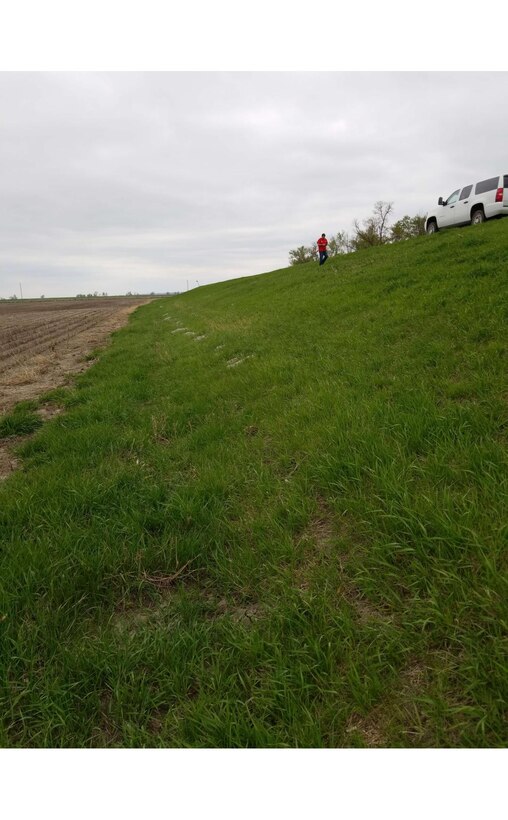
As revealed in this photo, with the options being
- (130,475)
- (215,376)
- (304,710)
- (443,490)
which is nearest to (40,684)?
(304,710)

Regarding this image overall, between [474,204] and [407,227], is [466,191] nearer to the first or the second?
[474,204]

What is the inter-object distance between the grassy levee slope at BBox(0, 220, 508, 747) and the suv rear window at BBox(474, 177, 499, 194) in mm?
12314

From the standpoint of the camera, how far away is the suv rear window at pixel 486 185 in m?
13.9

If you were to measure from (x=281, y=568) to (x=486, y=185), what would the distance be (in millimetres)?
17292

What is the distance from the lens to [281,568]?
246cm

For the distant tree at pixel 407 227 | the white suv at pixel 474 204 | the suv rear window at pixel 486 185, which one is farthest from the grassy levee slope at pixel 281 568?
the distant tree at pixel 407 227

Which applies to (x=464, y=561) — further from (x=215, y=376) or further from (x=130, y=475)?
(x=215, y=376)

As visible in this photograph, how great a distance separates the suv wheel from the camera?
575 inches

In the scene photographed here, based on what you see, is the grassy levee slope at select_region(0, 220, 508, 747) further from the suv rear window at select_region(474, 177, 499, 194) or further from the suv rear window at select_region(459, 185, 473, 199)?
the suv rear window at select_region(459, 185, 473, 199)

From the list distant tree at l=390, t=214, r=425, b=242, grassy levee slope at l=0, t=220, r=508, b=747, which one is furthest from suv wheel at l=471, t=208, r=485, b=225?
distant tree at l=390, t=214, r=425, b=242

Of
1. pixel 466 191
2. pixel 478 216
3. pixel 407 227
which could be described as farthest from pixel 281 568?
pixel 407 227

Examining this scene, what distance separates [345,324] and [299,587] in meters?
6.24

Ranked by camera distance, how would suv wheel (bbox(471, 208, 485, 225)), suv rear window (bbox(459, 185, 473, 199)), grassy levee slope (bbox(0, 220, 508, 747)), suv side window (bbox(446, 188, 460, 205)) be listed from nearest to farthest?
grassy levee slope (bbox(0, 220, 508, 747)), suv wheel (bbox(471, 208, 485, 225)), suv rear window (bbox(459, 185, 473, 199)), suv side window (bbox(446, 188, 460, 205))

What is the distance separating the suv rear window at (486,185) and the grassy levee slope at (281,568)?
A: 12.3 meters
